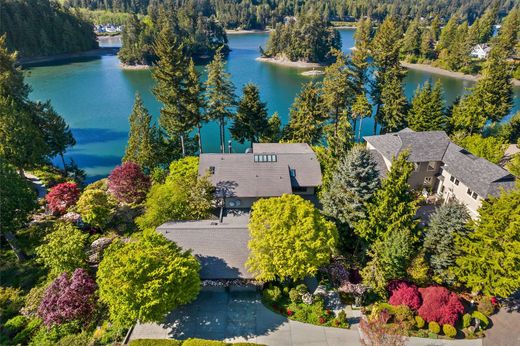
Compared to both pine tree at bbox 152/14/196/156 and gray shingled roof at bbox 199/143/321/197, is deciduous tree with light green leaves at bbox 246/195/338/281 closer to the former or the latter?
gray shingled roof at bbox 199/143/321/197

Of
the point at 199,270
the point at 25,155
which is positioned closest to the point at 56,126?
the point at 25,155

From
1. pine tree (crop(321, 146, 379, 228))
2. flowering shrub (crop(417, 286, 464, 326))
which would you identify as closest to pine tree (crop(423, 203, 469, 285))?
flowering shrub (crop(417, 286, 464, 326))

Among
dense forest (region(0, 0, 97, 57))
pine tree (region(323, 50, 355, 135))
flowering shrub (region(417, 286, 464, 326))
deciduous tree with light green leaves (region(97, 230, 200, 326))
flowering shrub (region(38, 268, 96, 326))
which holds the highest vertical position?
dense forest (region(0, 0, 97, 57))

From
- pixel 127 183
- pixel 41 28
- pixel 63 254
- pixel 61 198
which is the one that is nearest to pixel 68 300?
pixel 63 254

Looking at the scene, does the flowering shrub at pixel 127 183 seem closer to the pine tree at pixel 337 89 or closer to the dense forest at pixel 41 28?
the pine tree at pixel 337 89

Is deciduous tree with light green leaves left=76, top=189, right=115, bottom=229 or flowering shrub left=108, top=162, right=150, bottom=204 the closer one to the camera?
deciduous tree with light green leaves left=76, top=189, right=115, bottom=229

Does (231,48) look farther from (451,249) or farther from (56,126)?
(451,249)

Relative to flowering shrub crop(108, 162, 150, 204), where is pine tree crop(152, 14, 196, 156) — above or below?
above

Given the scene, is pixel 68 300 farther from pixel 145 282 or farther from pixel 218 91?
pixel 218 91
